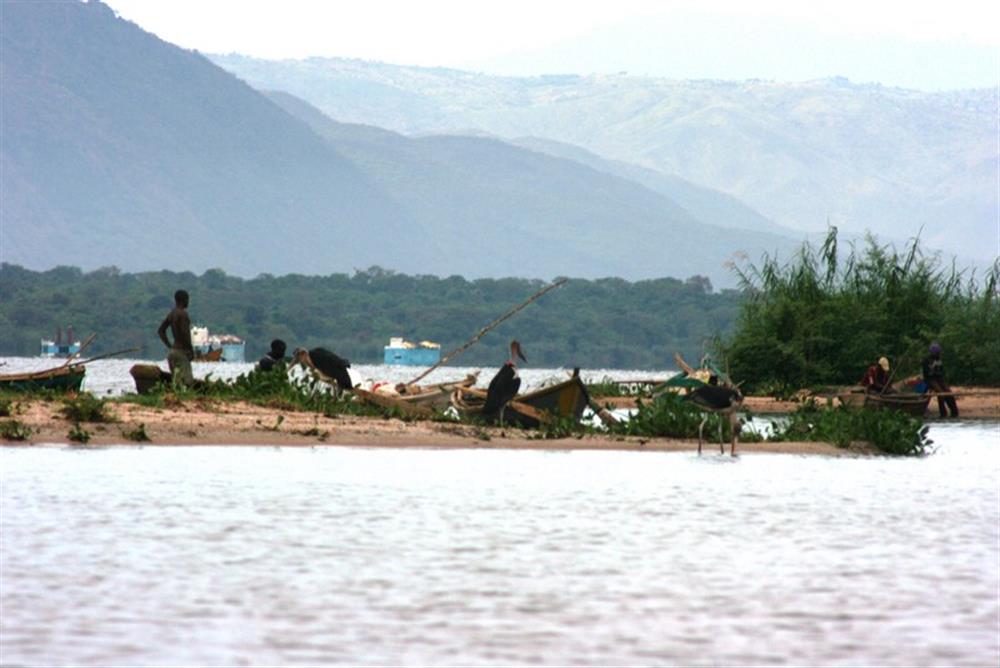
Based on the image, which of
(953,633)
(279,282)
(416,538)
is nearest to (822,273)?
(416,538)

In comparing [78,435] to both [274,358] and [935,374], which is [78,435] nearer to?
[274,358]

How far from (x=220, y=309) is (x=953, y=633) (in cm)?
15733

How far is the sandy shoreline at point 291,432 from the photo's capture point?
30.1 m

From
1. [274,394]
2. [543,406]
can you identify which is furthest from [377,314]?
[274,394]

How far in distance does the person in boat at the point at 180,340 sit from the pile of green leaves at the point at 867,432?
34.2 ft

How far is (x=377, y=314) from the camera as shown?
7003 inches

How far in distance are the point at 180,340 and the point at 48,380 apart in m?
4.91

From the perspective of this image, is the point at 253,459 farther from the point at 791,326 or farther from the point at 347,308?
the point at 347,308

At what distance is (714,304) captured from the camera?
555 feet

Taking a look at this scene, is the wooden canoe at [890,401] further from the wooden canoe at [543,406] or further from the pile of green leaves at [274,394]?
the pile of green leaves at [274,394]

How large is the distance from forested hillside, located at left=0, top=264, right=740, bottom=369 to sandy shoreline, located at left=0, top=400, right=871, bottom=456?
11692 cm

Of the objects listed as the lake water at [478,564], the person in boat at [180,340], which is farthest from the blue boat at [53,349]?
the lake water at [478,564]

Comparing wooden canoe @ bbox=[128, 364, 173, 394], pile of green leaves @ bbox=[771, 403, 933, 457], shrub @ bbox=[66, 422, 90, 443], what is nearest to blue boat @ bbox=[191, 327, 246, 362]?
wooden canoe @ bbox=[128, 364, 173, 394]

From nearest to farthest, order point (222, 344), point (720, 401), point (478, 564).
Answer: point (478, 564) → point (720, 401) → point (222, 344)
